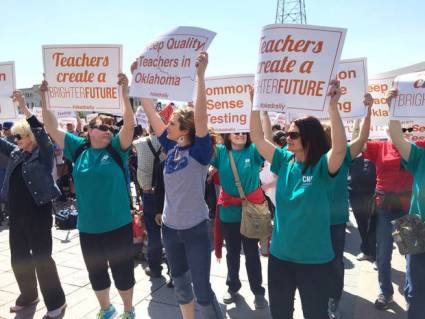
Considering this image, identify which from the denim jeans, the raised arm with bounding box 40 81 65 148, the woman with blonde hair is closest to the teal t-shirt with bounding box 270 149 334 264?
the denim jeans

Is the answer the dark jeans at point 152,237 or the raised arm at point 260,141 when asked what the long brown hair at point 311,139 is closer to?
the raised arm at point 260,141

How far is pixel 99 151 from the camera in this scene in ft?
10.6

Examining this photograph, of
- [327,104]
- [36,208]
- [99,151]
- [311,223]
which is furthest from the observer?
[36,208]

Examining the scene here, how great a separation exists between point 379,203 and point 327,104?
5.47 feet

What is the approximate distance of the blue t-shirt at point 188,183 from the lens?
2.84 meters

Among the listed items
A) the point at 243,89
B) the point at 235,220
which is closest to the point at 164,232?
the point at 235,220

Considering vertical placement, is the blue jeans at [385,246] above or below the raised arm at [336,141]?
below

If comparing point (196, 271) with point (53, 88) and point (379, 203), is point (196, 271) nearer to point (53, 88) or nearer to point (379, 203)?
point (379, 203)

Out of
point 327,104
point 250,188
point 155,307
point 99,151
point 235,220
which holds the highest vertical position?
point 327,104

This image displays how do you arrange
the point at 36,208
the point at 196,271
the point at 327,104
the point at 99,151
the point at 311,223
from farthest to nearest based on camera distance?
the point at 36,208 → the point at 99,151 → the point at 196,271 → the point at 327,104 → the point at 311,223

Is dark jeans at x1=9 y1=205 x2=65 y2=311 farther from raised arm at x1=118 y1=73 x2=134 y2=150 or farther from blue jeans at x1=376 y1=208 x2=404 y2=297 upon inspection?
blue jeans at x1=376 y1=208 x2=404 y2=297

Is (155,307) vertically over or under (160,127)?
under

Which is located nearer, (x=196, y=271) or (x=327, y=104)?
(x=327, y=104)

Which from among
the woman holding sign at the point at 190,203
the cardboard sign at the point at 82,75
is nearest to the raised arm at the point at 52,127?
the cardboard sign at the point at 82,75
